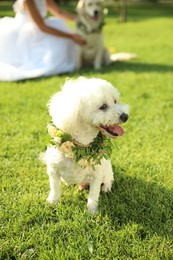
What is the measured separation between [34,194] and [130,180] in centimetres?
84

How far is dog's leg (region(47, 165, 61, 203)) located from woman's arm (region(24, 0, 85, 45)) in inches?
170

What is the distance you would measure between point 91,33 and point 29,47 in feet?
3.95

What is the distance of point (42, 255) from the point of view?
2.17m

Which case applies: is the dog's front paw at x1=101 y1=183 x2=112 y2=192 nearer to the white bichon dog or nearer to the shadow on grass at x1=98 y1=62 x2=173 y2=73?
the white bichon dog

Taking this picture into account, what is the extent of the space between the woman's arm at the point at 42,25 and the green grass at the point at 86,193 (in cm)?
158

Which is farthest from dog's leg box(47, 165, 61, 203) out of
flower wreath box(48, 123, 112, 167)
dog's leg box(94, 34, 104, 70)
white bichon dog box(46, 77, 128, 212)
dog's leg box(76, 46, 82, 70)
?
dog's leg box(94, 34, 104, 70)

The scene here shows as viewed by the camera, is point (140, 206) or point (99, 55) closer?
point (140, 206)

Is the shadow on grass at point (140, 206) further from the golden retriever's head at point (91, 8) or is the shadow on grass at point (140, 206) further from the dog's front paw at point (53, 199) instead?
the golden retriever's head at point (91, 8)

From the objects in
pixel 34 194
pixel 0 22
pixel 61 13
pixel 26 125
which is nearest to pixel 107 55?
pixel 61 13

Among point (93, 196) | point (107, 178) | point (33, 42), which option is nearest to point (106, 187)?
point (107, 178)

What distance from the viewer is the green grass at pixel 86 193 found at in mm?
2266

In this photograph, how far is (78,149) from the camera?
246 centimetres

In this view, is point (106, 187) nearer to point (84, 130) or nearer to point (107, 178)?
point (107, 178)

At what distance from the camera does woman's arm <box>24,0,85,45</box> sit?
610 cm
